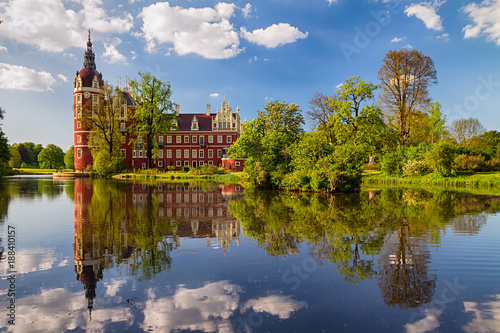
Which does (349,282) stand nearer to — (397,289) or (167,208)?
(397,289)

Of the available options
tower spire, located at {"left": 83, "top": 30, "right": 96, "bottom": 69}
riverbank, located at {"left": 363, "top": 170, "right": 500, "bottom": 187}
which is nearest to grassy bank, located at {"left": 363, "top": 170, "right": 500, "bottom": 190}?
riverbank, located at {"left": 363, "top": 170, "right": 500, "bottom": 187}

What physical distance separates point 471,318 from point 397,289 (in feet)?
3.84

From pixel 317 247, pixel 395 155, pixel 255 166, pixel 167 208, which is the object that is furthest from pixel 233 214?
pixel 395 155

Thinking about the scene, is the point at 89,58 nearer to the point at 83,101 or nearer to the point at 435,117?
the point at 83,101

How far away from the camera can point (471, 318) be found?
462cm

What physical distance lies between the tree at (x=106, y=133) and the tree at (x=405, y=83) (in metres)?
43.8

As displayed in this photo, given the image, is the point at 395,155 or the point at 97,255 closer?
the point at 97,255

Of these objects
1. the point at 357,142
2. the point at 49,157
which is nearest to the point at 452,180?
the point at 357,142

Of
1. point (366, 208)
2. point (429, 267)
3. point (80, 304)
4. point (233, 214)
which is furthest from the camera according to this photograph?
point (366, 208)

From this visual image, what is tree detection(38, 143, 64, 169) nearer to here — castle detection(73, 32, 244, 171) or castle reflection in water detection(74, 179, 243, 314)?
castle detection(73, 32, 244, 171)
